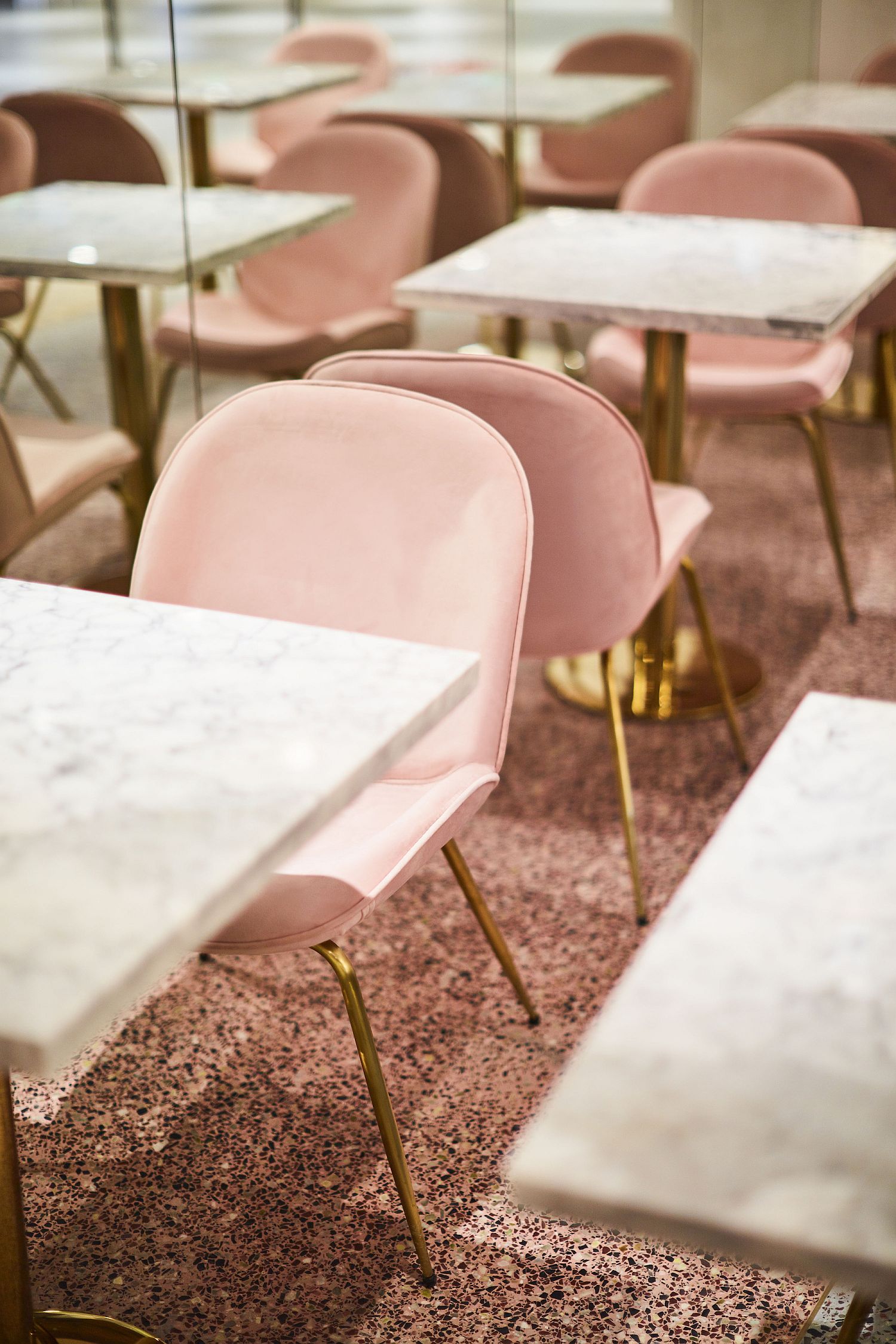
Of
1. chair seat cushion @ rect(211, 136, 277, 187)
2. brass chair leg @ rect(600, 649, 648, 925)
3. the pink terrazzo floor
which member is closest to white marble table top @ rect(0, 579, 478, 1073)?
the pink terrazzo floor

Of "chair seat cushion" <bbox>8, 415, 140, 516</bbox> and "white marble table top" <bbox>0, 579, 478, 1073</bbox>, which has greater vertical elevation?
"white marble table top" <bbox>0, 579, 478, 1073</bbox>

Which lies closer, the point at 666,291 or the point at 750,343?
the point at 666,291

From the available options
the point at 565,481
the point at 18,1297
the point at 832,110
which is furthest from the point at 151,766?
the point at 832,110

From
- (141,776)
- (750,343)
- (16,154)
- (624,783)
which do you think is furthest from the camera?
(750,343)

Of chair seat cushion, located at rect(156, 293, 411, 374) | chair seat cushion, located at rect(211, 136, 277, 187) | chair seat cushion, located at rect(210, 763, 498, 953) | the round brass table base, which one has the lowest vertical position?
the round brass table base

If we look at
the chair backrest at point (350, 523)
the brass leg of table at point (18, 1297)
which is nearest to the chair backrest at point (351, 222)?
the chair backrest at point (350, 523)

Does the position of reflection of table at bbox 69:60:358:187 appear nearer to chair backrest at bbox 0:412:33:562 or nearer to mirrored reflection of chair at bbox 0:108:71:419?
mirrored reflection of chair at bbox 0:108:71:419

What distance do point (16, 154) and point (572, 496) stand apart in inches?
50.7

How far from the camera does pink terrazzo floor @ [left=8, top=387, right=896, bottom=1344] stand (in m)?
1.72

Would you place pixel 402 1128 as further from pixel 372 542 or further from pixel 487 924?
pixel 372 542

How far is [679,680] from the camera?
125 inches

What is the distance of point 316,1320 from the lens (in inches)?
66.8

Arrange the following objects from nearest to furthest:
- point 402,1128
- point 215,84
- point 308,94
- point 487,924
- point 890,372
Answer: point 402,1128, point 487,924, point 215,84, point 308,94, point 890,372

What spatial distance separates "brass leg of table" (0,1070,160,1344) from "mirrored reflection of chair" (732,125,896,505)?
9.89ft
